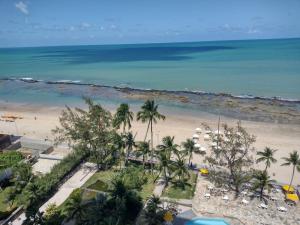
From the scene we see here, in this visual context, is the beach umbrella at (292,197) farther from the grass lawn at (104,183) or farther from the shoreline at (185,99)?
the shoreline at (185,99)

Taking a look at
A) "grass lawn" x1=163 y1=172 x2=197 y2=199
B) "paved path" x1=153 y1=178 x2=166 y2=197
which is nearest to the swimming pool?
"grass lawn" x1=163 y1=172 x2=197 y2=199

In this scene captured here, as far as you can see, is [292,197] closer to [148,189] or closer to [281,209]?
[281,209]

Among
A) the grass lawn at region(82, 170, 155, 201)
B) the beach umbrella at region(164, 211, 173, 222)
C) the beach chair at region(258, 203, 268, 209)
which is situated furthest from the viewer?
the grass lawn at region(82, 170, 155, 201)

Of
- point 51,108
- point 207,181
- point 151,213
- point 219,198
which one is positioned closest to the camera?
point 151,213

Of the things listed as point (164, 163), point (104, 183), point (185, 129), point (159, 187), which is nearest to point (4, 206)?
point (104, 183)

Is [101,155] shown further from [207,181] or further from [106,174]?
[207,181]

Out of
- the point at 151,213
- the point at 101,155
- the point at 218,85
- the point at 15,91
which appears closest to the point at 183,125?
the point at 101,155

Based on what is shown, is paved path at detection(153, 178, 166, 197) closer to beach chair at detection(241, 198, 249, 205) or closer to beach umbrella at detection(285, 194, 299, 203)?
beach chair at detection(241, 198, 249, 205)
